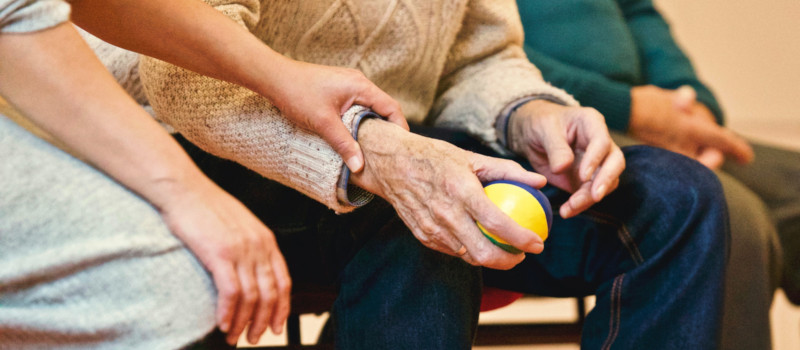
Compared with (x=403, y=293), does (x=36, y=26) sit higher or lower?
higher

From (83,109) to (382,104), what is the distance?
1.04ft

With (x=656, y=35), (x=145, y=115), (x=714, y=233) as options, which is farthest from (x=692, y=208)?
(x=656, y=35)

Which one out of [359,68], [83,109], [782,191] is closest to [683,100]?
[782,191]

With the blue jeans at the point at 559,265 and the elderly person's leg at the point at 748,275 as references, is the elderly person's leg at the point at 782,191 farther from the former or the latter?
the blue jeans at the point at 559,265

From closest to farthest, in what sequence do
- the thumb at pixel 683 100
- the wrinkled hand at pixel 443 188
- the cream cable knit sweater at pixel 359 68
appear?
the wrinkled hand at pixel 443 188, the cream cable knit sweater at pixel 359 68, the thumb at pixel 683 100

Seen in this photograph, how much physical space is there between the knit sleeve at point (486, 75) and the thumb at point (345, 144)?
1.05 feet

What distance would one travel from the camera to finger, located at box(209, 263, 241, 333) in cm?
50

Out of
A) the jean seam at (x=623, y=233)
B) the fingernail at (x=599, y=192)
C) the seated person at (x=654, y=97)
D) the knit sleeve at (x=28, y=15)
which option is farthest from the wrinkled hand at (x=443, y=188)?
the seated person at (x=654, y=97)

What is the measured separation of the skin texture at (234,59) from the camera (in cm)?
61

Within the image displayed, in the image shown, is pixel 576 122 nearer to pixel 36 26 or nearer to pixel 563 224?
pixel 563 224

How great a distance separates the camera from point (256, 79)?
669 millimetres

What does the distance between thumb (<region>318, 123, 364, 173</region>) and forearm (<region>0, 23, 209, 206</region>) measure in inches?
7.6

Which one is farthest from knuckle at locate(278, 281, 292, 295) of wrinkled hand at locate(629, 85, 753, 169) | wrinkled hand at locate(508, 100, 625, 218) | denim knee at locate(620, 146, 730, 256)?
wrinkled hand at locate(629, 85, 753, 169)

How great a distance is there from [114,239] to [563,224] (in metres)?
0.58
